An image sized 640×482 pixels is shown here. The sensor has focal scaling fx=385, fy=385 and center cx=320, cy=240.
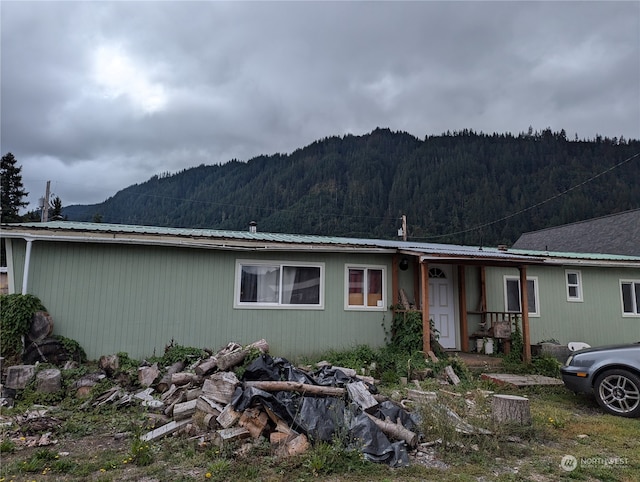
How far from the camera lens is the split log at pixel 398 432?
171 inches

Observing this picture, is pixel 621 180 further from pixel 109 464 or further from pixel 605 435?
pixel 109 464

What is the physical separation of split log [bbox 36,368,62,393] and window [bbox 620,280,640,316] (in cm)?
1465

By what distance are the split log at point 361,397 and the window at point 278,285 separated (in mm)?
3923

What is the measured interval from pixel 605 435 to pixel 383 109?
6990 cm

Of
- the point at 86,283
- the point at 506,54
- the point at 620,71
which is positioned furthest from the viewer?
the point at 620,71

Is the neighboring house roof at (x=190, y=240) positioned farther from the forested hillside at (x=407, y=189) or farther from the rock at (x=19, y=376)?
the forested hillside at (x=407, y=189)

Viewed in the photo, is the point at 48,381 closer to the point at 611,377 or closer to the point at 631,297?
the point at 611,377

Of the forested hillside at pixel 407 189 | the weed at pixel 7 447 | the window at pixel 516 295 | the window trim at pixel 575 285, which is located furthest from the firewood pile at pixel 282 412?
the forested hillside at pixel 407 189

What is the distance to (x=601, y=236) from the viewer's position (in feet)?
65.5

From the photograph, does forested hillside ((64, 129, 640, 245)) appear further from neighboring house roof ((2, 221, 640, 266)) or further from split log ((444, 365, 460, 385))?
split log ((444, 365, 460, 385))

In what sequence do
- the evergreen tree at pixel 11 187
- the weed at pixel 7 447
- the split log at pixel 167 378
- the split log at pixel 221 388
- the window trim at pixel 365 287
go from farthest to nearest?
the evergreen tree at pixel 11 187
the window trim at pixel 365 287
the split log at pixel 167 378
the split log at pixel 221 388
the weed at pixel 7 447

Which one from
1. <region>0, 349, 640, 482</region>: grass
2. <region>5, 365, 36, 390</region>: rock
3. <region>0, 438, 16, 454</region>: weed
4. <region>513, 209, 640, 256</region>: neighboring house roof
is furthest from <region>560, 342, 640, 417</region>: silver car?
<region>513, 209, 640, 256</region>: neighboring house roof

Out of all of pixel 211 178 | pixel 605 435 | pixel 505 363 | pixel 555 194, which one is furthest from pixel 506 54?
pixel 211 178

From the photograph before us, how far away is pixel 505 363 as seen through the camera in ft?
29.9
